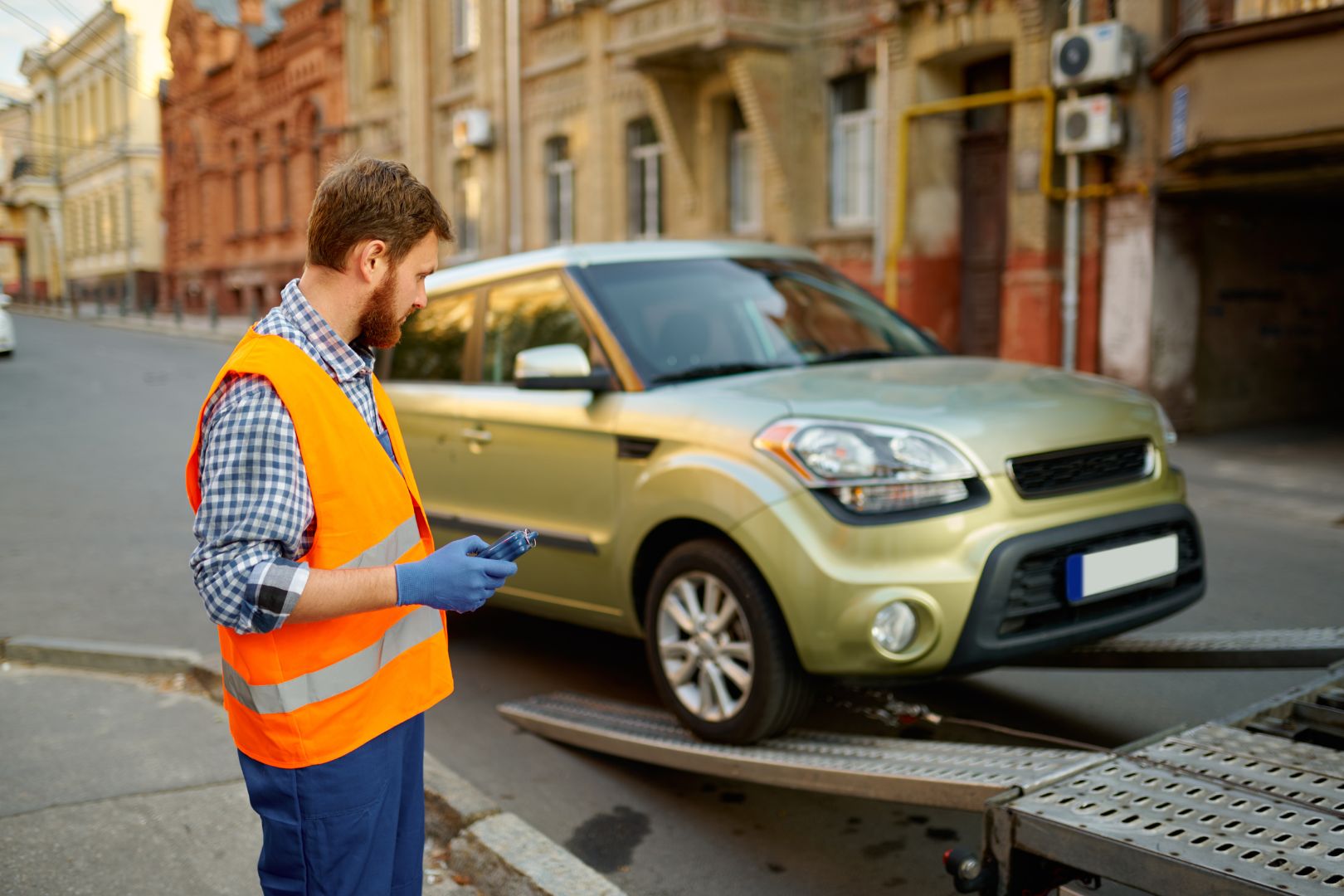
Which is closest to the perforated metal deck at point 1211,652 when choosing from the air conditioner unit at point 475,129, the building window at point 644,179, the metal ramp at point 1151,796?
the metal ramp at point 1151,796

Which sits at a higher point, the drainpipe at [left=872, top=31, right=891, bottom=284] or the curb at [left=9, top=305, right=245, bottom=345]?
the drainpipe at [left=872, top=31, right=891, bottom=284]

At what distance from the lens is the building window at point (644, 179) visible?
884 inches

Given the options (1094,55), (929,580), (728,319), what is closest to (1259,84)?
(1094,55)

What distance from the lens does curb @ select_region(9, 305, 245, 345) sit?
32.9 meters

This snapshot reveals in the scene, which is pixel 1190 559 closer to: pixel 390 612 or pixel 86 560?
pixel 390 612

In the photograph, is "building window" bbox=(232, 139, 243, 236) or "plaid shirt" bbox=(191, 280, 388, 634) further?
"building window" bbox=(232, 139, 243, 236)

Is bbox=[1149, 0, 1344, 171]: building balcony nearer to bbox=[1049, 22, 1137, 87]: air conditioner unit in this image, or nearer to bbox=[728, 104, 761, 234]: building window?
bbox=[1049, 22, 1137, 87]: air conditioner unit

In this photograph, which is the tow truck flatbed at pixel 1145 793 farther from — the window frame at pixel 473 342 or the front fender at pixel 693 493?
the window frame at pixel 473 342

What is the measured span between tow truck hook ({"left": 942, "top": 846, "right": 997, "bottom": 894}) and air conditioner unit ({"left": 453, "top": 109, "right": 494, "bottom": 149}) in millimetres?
24661

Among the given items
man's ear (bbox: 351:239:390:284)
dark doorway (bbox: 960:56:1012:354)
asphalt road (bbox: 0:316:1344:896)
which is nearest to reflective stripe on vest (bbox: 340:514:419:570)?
man's ear (bbox: 351:239:390:284)

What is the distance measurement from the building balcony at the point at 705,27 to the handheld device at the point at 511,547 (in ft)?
56.8

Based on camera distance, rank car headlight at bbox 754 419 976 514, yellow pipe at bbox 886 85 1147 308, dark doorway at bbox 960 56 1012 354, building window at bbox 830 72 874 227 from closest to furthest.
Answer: car headlight at bbox 754 419 976 514, yellow pipe at bbox 886 85 1147 308, dark doorway at bbox 960 56 1012 354, building window at bbox 830 72 874 227

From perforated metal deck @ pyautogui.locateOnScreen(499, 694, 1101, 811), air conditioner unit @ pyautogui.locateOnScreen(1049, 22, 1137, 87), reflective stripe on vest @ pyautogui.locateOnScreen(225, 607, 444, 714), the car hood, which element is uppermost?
air conditioner unit @ pyautogui.locateOnScreen(1049, 22, 1137, 87)

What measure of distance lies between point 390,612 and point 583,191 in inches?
875
